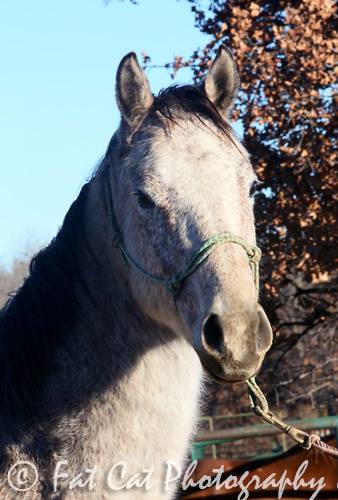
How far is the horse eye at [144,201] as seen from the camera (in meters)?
3.04

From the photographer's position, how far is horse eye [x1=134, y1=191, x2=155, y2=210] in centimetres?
304

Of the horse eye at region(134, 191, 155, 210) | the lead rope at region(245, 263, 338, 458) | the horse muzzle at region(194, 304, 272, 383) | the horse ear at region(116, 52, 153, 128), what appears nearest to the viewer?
the horse muzzle at region(194, 304, 272, 383)

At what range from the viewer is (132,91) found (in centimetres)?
340

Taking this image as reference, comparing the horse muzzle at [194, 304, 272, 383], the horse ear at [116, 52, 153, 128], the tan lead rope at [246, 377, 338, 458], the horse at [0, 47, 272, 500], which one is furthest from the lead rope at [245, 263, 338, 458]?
the horse ear at [116, 52, 153, 128]

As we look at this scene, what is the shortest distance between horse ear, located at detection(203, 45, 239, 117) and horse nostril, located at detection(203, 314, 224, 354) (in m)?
1.18

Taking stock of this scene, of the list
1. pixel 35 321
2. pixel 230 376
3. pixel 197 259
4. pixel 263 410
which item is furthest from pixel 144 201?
pixel 263 410

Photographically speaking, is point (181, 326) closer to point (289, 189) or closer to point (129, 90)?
point (129, 90)

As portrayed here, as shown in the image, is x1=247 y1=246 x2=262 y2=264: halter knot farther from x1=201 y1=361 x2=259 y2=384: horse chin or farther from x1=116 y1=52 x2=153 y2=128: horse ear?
x1=116 y1=52 x2=153 y2=128: horse ear

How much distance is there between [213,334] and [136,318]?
543 millimetres

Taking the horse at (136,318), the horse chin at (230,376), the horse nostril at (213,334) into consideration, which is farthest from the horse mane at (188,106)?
the horse chin at (230,376)

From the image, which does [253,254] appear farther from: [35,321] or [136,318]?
[35,321]

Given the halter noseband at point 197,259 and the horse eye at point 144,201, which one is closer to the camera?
the halter noseband at point 197,259

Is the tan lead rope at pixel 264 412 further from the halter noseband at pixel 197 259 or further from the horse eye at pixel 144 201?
the horse eye at pixel 144 201

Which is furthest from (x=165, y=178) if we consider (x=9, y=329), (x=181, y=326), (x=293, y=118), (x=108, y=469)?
(x=293, y=118)
